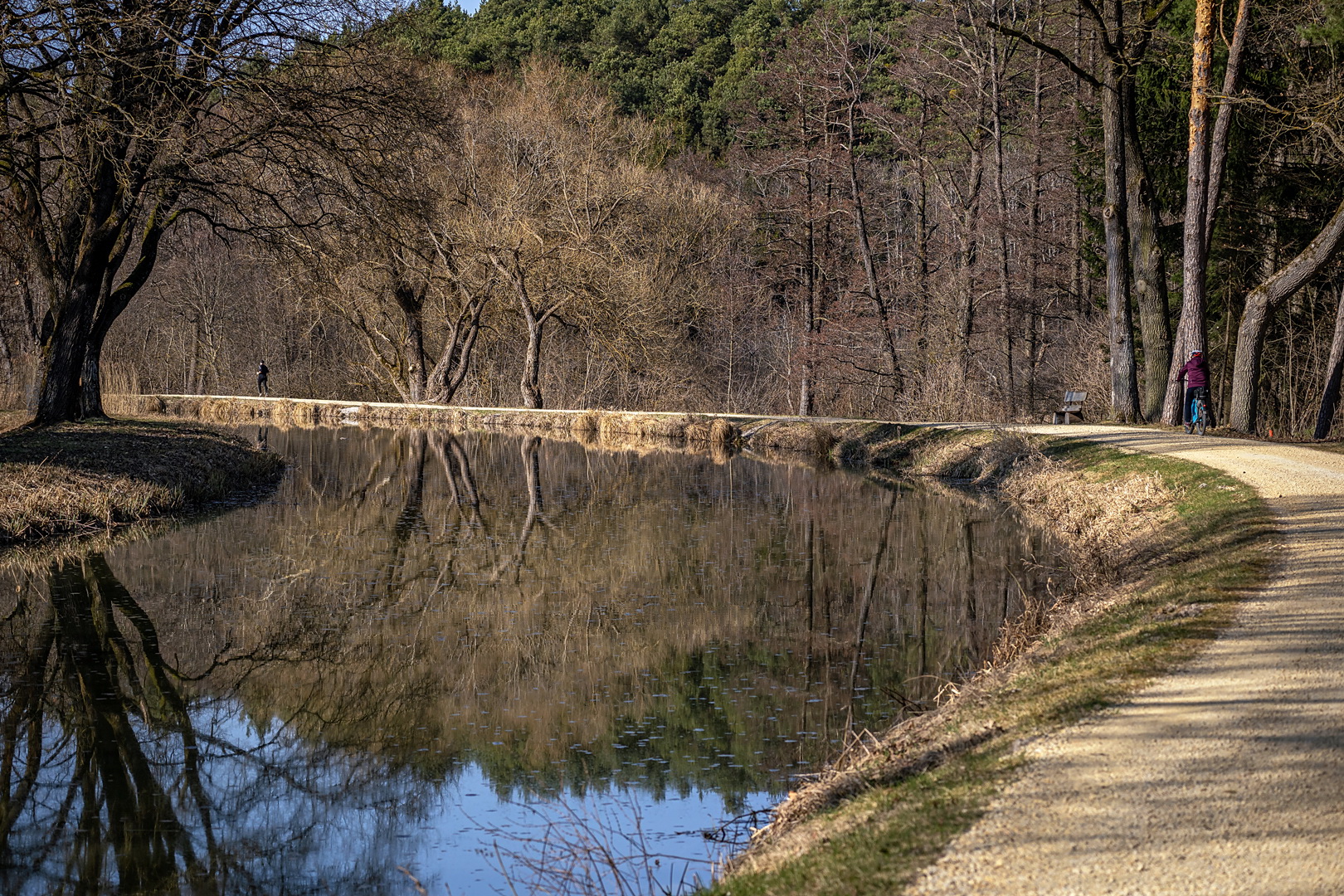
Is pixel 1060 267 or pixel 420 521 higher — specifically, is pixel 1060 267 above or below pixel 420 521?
above

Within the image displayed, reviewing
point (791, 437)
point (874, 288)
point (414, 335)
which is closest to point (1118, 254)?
point (791, 437)

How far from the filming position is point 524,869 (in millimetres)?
6152

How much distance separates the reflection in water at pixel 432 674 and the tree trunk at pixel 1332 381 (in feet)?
22.6

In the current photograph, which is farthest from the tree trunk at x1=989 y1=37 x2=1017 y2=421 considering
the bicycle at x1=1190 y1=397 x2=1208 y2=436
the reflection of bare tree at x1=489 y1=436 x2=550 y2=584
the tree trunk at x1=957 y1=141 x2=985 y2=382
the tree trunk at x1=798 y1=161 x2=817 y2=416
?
the reflection of bare tree at x1=489 y1=436 x2=550 y2=584

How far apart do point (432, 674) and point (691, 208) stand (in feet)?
107

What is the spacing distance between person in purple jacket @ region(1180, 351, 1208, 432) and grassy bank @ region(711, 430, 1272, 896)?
5.26 m

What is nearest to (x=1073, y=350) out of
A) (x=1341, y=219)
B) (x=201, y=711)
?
(x=1341, y=219)

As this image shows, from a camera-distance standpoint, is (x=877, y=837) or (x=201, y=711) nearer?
(x=877, y=837)

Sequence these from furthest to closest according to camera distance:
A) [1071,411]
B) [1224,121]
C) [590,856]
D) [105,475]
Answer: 1. [1071,411]
2. [1224,121]
3. [105,475]
4. [590,856]

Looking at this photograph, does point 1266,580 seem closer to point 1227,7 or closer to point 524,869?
point 524,869

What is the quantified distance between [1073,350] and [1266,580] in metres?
22.6

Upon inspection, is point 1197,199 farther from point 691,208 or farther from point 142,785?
point 691,208

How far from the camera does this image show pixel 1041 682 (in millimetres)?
6922

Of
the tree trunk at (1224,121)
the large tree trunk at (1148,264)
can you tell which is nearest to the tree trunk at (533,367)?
the large tree trunk at (1148,264)
